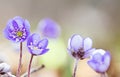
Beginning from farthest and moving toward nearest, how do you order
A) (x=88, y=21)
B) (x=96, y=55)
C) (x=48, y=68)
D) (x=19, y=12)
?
(x=19, y=12) < (x=88, y=21) < (x=48, y=68) < (x=96, y=55)

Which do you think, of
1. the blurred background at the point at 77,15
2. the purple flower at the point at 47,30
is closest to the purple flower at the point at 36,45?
the purple flower at the point at 47,30

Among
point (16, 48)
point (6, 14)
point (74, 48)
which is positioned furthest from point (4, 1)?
point (74, 48)

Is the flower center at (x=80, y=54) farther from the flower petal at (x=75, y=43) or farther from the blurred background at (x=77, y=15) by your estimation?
the blurred background at (x=77, y=15)

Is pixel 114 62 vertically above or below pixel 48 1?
below

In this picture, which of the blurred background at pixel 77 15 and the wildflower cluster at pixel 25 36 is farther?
the blurred background at pixel 77 15

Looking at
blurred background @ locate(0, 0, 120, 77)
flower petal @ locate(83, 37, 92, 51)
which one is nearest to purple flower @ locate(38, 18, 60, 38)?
flower petal @ locate(83, 37, 92, 51)

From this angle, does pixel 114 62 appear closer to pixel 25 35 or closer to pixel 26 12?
pixel 25 35
